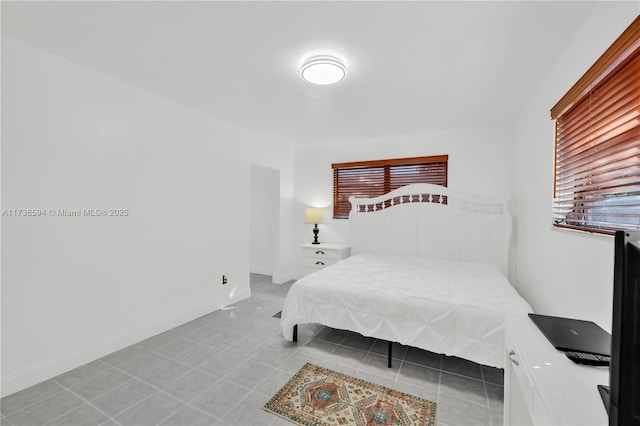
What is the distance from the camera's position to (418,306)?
1.96 m

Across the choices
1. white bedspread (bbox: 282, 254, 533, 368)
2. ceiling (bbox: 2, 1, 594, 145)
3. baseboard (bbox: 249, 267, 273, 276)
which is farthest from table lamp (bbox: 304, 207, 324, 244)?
ceiling (bbox: 2, 1, 594, 145)

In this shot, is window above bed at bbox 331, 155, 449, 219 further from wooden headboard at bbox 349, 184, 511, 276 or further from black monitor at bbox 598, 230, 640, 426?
black monitor at bbox 598, 230, 640, 426

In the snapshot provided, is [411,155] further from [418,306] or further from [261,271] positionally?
[261,271]

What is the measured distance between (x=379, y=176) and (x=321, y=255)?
4.92 feet

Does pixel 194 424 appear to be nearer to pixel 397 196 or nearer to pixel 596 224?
pixel 596 224

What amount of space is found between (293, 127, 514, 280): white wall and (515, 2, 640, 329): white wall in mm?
280

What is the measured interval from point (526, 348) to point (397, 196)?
121 inches

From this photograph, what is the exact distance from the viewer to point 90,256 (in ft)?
7.34

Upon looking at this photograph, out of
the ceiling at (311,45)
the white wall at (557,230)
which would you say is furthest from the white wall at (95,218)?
the white wall at (557,230)

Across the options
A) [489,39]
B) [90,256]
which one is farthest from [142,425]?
[489,39]

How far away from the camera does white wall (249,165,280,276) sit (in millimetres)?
5152

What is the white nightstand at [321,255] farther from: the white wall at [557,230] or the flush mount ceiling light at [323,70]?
the flush mount ceiling light at [323,70]

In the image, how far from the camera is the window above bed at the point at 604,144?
1138 mm

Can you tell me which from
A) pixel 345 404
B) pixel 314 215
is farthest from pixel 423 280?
pixel 314 215
